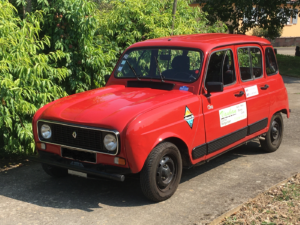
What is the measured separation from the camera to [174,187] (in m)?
4.98

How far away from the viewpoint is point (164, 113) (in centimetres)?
474

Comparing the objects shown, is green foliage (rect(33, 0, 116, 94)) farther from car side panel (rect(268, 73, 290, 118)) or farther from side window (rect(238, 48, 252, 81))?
car side panel (rect(268, 73, 290, 118))

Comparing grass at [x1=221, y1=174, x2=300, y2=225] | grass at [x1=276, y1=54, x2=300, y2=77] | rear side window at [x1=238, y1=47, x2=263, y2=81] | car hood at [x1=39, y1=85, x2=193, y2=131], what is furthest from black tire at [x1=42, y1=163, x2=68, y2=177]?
grass at [x1=276, y1=54, x2=300, y2=77]

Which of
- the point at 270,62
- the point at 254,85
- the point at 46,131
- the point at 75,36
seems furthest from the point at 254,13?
the point at 46,131

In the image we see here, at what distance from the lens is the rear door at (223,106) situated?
5441 mm

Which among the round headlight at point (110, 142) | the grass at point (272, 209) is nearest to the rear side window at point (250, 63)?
the grass at point (272, 209)

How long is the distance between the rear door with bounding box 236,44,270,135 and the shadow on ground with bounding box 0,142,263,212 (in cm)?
109

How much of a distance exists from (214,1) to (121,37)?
1364cm

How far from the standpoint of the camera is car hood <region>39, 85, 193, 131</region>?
4.52m

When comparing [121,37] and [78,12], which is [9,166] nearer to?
[78,12]

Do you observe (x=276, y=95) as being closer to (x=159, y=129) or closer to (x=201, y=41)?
(x=201, y=41)

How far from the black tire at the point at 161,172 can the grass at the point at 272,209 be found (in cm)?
83

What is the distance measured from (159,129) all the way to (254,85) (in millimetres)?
2414

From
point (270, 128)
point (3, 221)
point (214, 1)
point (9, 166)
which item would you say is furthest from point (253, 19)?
point (3, 221)
